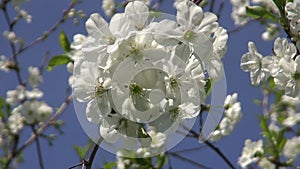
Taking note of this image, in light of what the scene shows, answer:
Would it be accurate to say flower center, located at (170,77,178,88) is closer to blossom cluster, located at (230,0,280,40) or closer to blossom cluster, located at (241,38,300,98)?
blossom cluster, located at (241,38,300,98)

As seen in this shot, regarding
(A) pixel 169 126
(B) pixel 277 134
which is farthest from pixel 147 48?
(B) pixel 277 134

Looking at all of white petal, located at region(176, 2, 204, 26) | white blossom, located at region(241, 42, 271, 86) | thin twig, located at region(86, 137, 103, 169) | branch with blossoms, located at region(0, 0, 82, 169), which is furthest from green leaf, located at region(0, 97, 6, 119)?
white petal, located at region(176, 2, 204, 26)

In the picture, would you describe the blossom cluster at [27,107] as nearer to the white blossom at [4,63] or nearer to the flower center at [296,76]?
the white blossom at [4,63]

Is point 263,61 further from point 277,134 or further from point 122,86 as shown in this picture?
point 277,134

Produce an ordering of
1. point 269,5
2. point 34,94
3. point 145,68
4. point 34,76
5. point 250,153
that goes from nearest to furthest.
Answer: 1. point 145,68
2. point 250,153
3. point 269,5
4. point 34,94
5. point 34,76

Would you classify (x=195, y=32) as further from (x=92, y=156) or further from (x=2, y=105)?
(x=2, y=105)

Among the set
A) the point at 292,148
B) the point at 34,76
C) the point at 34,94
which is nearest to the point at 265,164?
the point at 292,148
